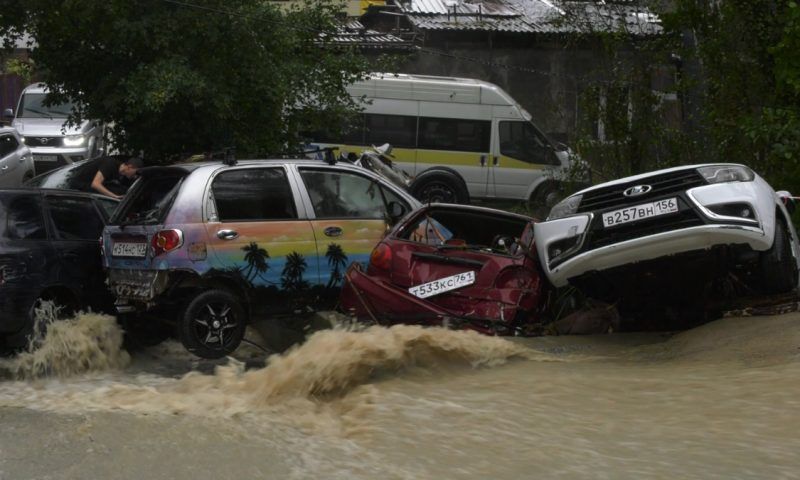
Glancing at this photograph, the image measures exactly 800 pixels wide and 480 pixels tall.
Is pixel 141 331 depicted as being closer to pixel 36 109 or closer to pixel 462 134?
pixel 462 134

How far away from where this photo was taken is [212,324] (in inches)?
369

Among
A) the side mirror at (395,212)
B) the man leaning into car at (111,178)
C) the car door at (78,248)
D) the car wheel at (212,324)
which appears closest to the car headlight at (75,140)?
the man leaning into car at (111,178)

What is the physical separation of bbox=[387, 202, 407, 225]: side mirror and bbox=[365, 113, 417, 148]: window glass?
11.0 m

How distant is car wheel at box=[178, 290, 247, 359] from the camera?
924 centimetres

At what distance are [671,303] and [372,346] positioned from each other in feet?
9.28

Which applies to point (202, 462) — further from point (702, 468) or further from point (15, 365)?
point (15, 365)

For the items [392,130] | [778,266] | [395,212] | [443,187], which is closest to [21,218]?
[395,212]

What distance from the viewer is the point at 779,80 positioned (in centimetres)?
1176

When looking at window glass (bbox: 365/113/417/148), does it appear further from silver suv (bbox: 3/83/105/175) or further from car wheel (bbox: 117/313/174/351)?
car wheel (bbox: 117/313/174/351)

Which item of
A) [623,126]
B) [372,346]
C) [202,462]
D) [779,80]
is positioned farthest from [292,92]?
[202,462]

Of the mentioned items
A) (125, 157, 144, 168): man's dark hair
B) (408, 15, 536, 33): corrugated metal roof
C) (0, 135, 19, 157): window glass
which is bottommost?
(125, 157, 144, 168): man's dark hair

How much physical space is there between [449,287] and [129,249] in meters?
2.75

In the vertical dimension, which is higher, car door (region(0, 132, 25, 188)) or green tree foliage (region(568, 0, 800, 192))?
green tree foliage (region(568, 0, 800, 192))

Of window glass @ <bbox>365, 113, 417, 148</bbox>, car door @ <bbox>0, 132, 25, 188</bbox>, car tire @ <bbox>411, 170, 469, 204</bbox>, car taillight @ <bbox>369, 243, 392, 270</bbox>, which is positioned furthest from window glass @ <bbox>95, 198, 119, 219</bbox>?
window glass @ <bbox>365, 113, 417, 148</bbox>
